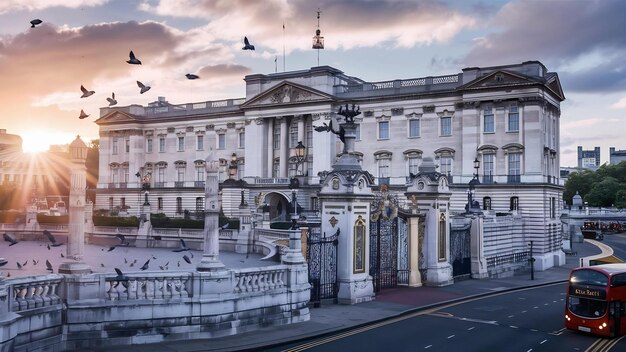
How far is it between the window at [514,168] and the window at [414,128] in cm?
1091

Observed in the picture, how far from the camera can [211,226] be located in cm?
1862

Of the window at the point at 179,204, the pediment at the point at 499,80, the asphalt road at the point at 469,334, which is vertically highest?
the pediment at the point at 499,80

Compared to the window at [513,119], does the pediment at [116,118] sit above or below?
above

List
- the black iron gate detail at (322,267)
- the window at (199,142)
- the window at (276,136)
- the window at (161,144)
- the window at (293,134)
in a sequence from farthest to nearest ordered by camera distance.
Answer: the window at (161,144), the window at (199,142), the window at (276,136), the window at (293,134), the black iron gate detail at (322,267)

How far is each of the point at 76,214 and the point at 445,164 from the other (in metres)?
54.4

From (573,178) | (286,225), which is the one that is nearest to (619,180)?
(573,178)

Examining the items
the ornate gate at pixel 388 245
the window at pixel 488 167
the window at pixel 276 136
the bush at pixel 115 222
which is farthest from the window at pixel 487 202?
the ornate gate at pixel 388 245

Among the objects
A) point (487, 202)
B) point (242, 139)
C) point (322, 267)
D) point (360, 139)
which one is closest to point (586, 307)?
point (322, 267)

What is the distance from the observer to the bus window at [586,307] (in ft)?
67.6

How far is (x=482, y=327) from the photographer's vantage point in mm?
21703

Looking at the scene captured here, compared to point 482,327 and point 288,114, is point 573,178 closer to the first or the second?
point 288,114

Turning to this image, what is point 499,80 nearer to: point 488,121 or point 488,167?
point 488,121

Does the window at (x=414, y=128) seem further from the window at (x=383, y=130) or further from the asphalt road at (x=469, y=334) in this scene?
the asphalt road at (x=469, y=334)

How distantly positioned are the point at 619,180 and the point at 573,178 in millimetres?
11773
